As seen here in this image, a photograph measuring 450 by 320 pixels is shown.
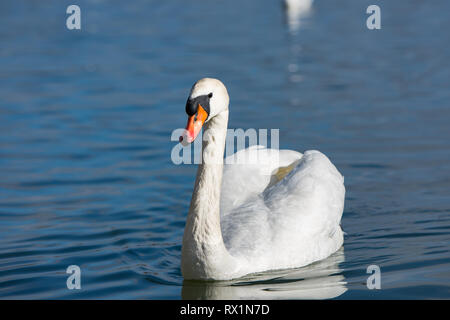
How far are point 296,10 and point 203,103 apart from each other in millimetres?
20213

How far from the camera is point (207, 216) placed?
7207mm

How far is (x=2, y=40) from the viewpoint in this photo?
2209cm

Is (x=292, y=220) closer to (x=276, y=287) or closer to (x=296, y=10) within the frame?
(x=276, y=287)

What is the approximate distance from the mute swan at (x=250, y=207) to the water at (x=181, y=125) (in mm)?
188

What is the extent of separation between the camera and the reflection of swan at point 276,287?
7.20 m

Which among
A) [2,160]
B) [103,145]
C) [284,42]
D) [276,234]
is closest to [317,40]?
[284,42]

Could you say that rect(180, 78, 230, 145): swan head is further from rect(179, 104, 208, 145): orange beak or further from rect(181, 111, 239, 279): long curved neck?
rect(181, 111, 239, 279): long curved neck

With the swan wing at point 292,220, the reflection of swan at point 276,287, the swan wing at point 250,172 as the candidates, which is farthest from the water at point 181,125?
the swan wing at point 250,172

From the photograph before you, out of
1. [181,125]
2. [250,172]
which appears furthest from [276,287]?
[181,125]

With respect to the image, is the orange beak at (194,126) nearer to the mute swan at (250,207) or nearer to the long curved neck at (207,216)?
the mute swan at (250,207)

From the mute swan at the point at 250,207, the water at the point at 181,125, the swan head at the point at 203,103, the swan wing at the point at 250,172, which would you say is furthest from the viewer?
the swan wing at the point at 250,172

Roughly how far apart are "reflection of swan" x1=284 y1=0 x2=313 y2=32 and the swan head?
18.6m

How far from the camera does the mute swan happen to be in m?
7.11

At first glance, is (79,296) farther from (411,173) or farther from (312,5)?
(312,5)
